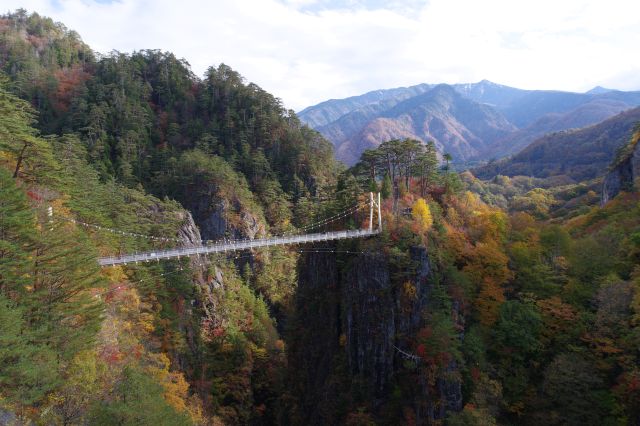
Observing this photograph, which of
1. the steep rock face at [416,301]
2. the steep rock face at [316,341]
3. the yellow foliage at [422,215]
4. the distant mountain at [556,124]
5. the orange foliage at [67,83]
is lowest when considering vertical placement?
the steep rock face at [316,341]

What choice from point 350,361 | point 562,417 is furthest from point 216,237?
point 562,417

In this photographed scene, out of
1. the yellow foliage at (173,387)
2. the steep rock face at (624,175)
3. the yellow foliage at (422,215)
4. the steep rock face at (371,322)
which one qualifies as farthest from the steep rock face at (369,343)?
the steep rock face at (624,175)

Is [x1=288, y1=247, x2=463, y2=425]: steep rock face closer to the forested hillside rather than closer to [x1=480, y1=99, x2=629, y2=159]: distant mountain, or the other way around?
the forested hillside

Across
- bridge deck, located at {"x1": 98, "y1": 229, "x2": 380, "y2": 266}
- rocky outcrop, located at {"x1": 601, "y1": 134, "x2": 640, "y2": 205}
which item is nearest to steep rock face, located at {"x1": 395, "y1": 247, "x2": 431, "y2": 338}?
bridge deck, located at {"x1": 98, "y1": 229, "x2": 380, "y2": 266}

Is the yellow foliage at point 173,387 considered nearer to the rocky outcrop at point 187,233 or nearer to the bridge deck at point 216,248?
the bridge deck at point 216,248

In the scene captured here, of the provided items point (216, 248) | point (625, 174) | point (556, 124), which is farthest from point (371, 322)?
point (556, 124)

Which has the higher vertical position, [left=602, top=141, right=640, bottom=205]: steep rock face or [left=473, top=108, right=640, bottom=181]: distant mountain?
[left=473, top=108, right=640, bottom=181]: distant mountain
